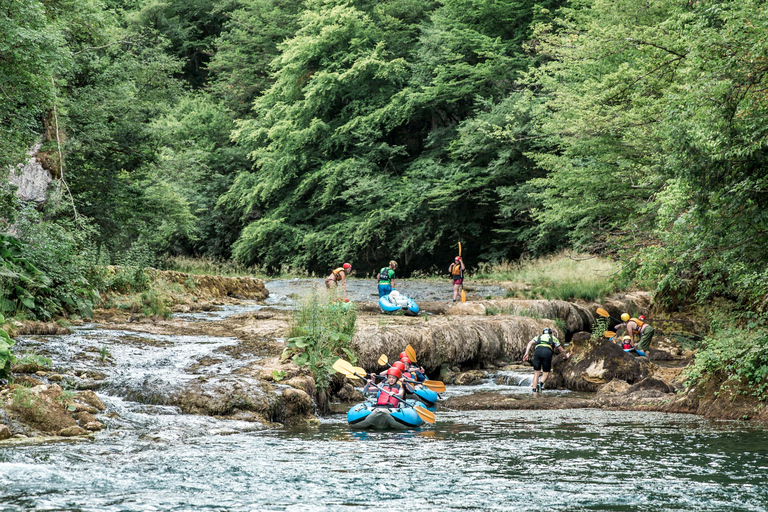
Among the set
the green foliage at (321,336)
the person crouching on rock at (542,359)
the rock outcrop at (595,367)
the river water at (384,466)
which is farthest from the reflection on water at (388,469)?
the rock outcrop at (595,367)

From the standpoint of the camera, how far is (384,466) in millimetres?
7168

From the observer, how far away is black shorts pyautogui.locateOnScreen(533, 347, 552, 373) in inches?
540

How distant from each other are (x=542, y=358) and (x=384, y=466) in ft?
24.0

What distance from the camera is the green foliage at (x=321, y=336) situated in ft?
37.6

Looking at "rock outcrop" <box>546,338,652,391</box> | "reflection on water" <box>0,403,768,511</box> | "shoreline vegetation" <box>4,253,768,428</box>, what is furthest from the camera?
"rock outcrop" <box>546,338,652,391</box>

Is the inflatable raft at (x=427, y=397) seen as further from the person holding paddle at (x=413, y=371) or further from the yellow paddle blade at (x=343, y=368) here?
the yellow paddle blade at (x=343, y=368)

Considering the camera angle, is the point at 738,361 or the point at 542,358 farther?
the point at 542,358

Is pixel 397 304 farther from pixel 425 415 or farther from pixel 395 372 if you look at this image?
pixel 425 415

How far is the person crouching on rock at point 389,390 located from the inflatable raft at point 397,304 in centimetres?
704

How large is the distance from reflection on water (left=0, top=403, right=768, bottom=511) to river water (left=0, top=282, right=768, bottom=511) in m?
0.02

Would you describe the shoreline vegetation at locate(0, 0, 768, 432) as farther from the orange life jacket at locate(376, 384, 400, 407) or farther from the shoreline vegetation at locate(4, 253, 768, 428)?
the orange life jacket at locate(376, 384, 400, 407)

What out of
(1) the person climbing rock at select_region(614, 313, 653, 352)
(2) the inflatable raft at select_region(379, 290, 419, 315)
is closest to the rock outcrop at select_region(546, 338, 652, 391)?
(1) the person climbing rock at select_region(614, 313, 653, 352)

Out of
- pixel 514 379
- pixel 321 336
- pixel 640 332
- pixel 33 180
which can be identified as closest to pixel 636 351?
pixel 640 332

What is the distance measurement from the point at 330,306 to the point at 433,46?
2108 cm
